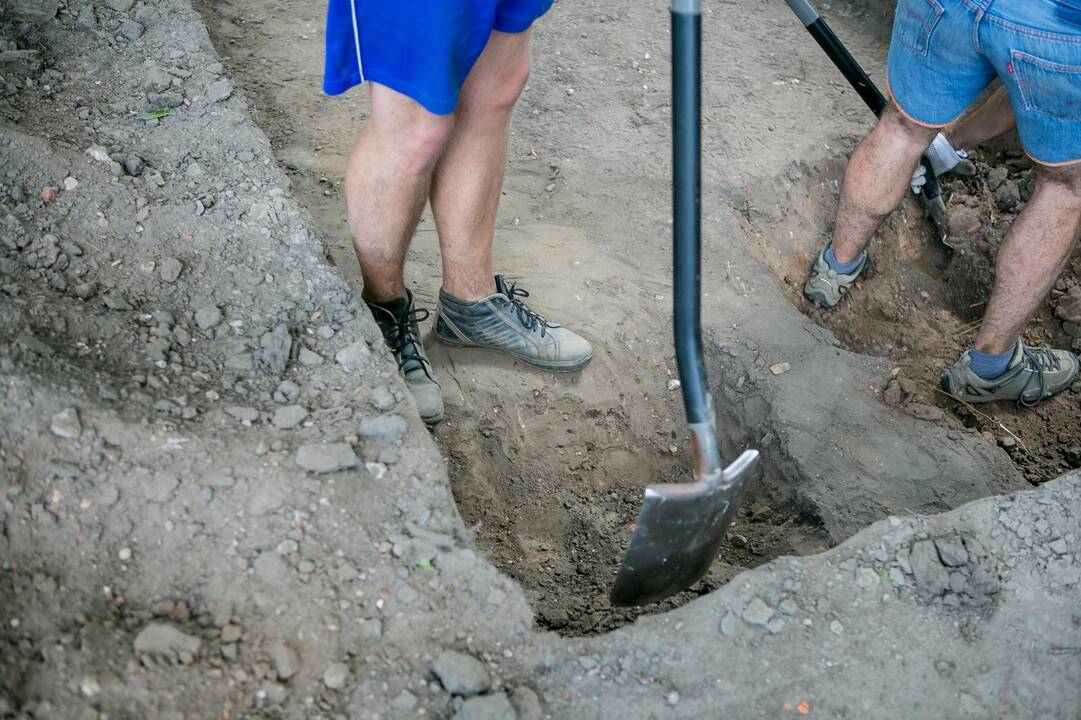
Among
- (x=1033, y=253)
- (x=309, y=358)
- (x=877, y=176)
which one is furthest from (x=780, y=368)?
(x=309, y=358)

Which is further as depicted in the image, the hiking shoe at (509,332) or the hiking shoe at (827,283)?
the hiking shoe at (827,283)

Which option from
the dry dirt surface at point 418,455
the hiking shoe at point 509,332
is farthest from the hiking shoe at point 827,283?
the hiking shoe at point 509,332

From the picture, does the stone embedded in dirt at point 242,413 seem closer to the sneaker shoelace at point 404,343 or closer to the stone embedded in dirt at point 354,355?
the stone embedded in dirt at point 354,355

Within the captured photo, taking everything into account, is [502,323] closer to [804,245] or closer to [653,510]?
[653,510]

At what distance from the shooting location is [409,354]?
8.46ft

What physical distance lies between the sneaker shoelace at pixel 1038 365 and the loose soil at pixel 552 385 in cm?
109

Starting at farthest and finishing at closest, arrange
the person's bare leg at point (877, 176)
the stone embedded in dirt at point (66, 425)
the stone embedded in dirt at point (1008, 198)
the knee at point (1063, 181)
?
the stone embedded in dirt at point (1008, 198) → the person's bare leg at point (877, 176) → the knee at point (1063, 181) → the stone embedded in dirt at point (66, 425)

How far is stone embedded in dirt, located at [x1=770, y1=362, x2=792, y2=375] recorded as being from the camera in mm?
2852

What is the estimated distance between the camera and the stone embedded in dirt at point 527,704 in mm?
1709

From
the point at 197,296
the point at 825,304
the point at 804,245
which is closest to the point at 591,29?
the point at 804,245

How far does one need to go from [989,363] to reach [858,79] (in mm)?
1088

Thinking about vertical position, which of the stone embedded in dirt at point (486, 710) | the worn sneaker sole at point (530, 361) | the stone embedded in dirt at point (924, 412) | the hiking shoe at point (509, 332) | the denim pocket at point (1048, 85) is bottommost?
the stone embedded in dirt at point (924, 412)

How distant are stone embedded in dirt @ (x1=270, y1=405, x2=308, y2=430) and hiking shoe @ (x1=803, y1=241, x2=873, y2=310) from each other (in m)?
1.96

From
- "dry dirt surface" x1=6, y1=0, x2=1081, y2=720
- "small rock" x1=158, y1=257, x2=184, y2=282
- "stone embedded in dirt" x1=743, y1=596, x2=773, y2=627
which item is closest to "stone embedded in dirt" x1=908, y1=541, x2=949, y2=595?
"dry dirt surface" x1=6, y1=0, x2=1081, y2=720
